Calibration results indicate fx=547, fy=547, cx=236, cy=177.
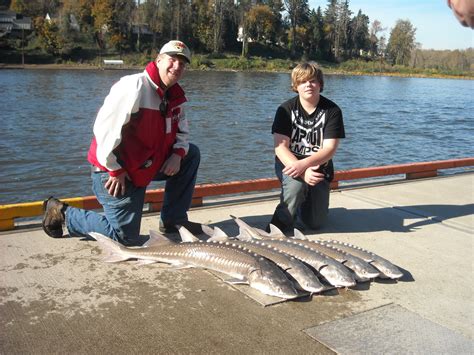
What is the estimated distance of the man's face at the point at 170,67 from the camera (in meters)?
4.84

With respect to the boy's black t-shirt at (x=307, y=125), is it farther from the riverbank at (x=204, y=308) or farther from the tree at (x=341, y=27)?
the tree at (x=341, y=27)

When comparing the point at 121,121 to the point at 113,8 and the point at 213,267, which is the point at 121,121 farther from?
the point at 113,8

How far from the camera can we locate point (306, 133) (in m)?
5.77

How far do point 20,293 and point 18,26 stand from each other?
332 ft

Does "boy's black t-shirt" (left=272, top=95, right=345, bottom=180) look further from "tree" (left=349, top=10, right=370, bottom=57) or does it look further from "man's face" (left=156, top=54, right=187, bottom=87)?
"tree" (left=349, top=10, right=370, bottom=57)

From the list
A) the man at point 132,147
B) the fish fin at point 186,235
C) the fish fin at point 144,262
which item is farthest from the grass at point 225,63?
the fish fin at point 144,262

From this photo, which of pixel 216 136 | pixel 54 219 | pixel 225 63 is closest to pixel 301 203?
pixel 54 219

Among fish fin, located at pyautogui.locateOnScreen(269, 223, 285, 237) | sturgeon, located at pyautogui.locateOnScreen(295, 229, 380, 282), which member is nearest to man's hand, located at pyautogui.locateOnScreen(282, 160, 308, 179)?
fish fin, located at pyautogui.locateOnScreen(269, 223, 285, 237)

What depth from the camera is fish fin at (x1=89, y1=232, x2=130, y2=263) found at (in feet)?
15.4

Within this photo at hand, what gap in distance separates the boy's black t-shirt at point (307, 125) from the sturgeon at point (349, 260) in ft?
3.76

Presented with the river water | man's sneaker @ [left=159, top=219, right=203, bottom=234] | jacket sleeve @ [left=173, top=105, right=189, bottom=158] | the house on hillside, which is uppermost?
the house on hillside

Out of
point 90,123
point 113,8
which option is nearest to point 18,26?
point 113,8

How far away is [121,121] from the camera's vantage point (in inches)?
178

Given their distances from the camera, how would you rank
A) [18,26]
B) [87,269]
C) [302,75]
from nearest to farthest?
[87,269]
[302,75]
[18,26]
